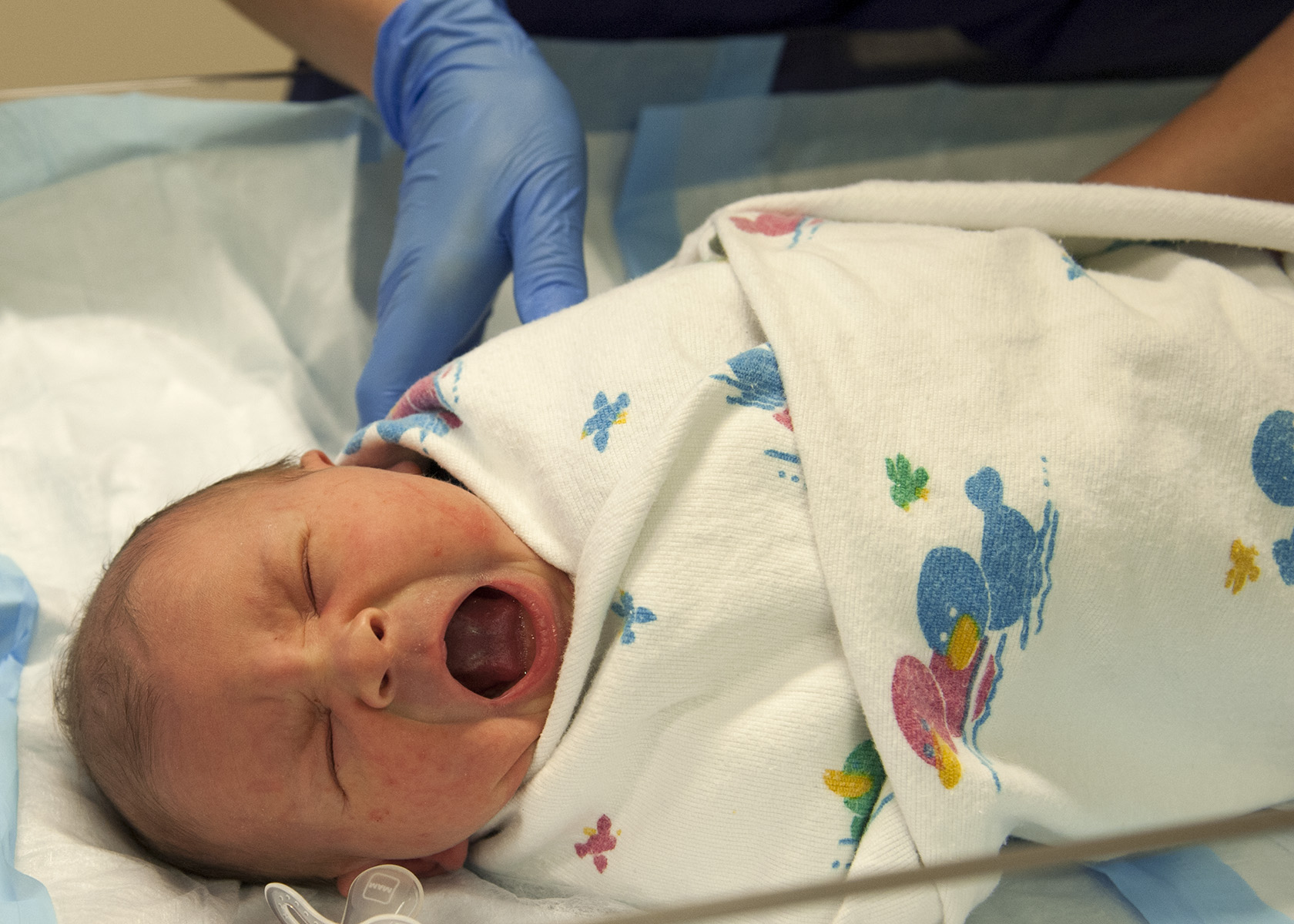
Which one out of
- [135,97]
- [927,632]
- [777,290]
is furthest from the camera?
[135,97]

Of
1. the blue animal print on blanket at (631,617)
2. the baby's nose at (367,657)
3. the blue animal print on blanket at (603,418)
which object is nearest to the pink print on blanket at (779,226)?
the blue animal print on blanket at (603,418)

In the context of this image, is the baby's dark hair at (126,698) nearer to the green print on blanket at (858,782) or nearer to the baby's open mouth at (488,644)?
the baby's open mouth at (488,644)

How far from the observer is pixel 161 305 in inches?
46.3

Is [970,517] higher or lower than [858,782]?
higher

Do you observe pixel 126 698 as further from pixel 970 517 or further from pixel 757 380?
pixel 970 517

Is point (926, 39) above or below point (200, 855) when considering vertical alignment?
above

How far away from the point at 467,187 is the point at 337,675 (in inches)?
26.0

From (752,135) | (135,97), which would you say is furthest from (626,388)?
(135,97)

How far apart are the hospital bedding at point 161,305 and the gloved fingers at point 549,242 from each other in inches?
6.1

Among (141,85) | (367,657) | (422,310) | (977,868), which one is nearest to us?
(977,868)

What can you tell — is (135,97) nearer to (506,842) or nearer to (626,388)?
(626,388)

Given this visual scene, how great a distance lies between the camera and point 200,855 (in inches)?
30.6

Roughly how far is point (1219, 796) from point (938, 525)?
0.34 m

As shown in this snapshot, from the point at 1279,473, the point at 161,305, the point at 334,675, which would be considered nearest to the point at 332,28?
the point at 161,305
